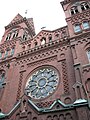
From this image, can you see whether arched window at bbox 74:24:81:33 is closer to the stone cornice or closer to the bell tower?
the bell tower

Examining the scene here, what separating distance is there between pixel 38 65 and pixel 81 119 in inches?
307

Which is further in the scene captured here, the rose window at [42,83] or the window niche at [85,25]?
the window niche at [85,25]

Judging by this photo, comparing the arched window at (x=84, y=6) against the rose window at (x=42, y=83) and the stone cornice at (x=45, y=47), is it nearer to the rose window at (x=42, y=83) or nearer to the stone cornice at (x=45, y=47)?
the stone cornice at (x=45, y=47)

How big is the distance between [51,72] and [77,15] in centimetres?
823

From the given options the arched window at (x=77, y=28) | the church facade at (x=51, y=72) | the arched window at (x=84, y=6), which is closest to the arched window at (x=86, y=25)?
the church facade at (x=51, y=72)

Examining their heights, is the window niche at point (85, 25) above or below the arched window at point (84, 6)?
below

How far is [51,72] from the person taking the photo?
15.6m

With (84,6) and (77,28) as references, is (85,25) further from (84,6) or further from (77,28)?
(84,6)

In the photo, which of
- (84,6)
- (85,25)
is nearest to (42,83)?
(85,25)

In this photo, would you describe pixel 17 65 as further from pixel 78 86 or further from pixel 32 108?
pixel 78 86

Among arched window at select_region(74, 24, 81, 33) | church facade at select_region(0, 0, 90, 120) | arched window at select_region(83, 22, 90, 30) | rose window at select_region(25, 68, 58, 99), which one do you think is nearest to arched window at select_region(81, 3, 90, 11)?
church facade at select_region(0, 0, 90, 120)

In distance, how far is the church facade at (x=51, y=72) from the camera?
1173cm

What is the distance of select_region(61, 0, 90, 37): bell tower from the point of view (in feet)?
58.7

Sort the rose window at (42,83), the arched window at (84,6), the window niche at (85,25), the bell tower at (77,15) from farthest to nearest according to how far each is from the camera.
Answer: the arched window at (84,6), the bell tower at (77,15), the window niche at (85,25), the rose window at (42,83)
